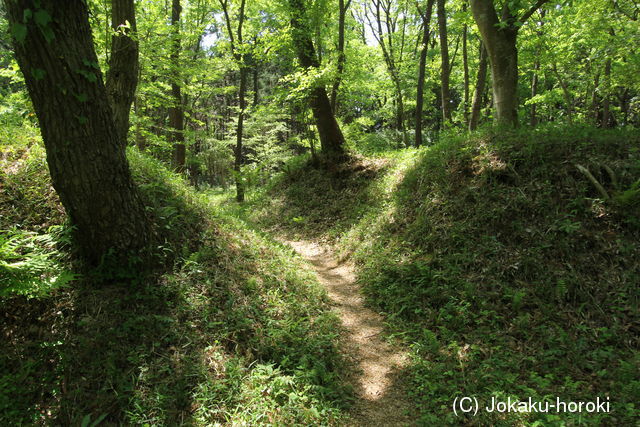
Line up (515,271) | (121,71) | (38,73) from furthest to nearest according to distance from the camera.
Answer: (121,71)
(515,271)
(38,73)

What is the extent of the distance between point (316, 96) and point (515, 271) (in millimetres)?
9318

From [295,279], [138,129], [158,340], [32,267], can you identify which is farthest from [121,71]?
[138,129]

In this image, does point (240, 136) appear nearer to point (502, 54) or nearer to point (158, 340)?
point (502, 54)

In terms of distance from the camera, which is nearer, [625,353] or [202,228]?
[625,353]

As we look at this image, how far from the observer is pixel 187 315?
4.07 metres

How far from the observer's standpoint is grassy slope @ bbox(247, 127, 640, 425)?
370 centimetres

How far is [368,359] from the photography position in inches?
176

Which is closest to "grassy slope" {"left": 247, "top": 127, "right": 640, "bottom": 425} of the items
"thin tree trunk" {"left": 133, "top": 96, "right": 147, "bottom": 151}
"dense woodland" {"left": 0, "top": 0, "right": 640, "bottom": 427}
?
"dense woodland" {"left": 0, "top": 0, "right": 640, "bottom": 427}

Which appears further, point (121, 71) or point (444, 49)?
point (444, 49)

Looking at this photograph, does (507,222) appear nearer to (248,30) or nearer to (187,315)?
(187,315)

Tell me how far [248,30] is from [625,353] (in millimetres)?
16560

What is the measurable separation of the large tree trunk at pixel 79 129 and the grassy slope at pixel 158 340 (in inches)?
20.2

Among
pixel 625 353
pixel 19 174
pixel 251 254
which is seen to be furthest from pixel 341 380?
pixel 19 174

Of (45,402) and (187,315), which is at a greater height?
(187,315)
